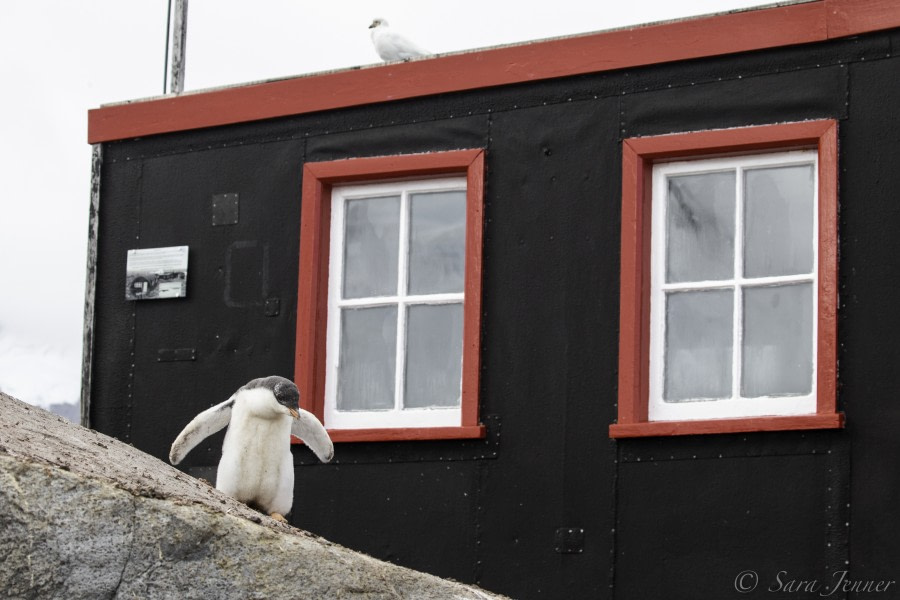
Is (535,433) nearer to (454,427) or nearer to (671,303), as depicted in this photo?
(454,427)

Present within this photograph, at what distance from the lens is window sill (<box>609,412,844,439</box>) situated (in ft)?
28.6

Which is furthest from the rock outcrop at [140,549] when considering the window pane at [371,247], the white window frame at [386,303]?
the window pane at [371,247]

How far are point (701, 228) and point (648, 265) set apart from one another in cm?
38

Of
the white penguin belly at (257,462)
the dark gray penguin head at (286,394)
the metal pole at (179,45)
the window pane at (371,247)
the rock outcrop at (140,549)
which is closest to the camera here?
the rock outcrop at (140,549)

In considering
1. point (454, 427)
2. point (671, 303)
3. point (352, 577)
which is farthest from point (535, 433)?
point (352, 577)

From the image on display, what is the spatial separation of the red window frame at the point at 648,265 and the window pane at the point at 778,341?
16 centimetres

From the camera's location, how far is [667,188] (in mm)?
9648

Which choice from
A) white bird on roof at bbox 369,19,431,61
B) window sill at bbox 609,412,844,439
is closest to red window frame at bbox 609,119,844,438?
window sill at bbox 609,412,844,439

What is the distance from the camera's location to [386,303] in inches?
405

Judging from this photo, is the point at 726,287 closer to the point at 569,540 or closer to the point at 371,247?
the point at 569,540

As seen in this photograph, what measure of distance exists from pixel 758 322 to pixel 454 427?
193cm

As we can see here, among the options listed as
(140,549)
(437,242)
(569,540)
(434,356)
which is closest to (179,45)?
(437,242)

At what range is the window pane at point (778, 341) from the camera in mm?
9039

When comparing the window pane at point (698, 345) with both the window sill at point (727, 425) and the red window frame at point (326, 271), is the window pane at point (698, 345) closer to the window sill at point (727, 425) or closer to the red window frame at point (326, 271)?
the window sill at point (727, 425)
